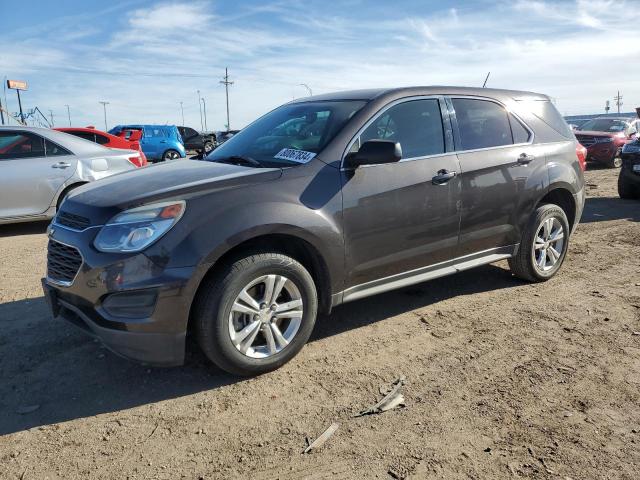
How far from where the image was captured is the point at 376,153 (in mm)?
3342

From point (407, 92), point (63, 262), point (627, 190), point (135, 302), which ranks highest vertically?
point (407, 92)

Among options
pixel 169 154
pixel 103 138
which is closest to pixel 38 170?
pixel 103 138

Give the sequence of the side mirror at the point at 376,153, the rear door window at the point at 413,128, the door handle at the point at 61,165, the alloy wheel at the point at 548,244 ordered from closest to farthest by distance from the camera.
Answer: the side mirror at the point at 376,153
the rear door window at the point at 413,128
the alloy wheel at the point at 548,244
the door handle at the point at 61,165

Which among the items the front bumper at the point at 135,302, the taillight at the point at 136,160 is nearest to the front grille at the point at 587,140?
the taillight at the point at 136,160

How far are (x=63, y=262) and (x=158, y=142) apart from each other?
18.0m

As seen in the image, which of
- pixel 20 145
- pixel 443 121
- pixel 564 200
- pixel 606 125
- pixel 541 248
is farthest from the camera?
pixel 606 125

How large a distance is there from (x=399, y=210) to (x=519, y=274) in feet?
6.16

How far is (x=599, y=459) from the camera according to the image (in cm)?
241

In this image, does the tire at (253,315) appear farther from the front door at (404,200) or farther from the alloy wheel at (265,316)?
the front door at (404,200)

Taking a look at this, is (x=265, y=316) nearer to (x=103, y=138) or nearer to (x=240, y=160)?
(x=240, y=160)

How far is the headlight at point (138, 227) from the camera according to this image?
2830mm

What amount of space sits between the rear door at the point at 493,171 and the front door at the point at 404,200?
0.15 metres

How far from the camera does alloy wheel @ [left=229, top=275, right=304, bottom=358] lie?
3.06 meters

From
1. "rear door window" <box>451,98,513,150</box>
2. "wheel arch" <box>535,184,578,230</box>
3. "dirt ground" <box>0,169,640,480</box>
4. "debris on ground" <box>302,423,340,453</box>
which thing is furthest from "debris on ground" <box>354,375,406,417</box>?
"wheel arch" <box>535,184,578,230</box>
